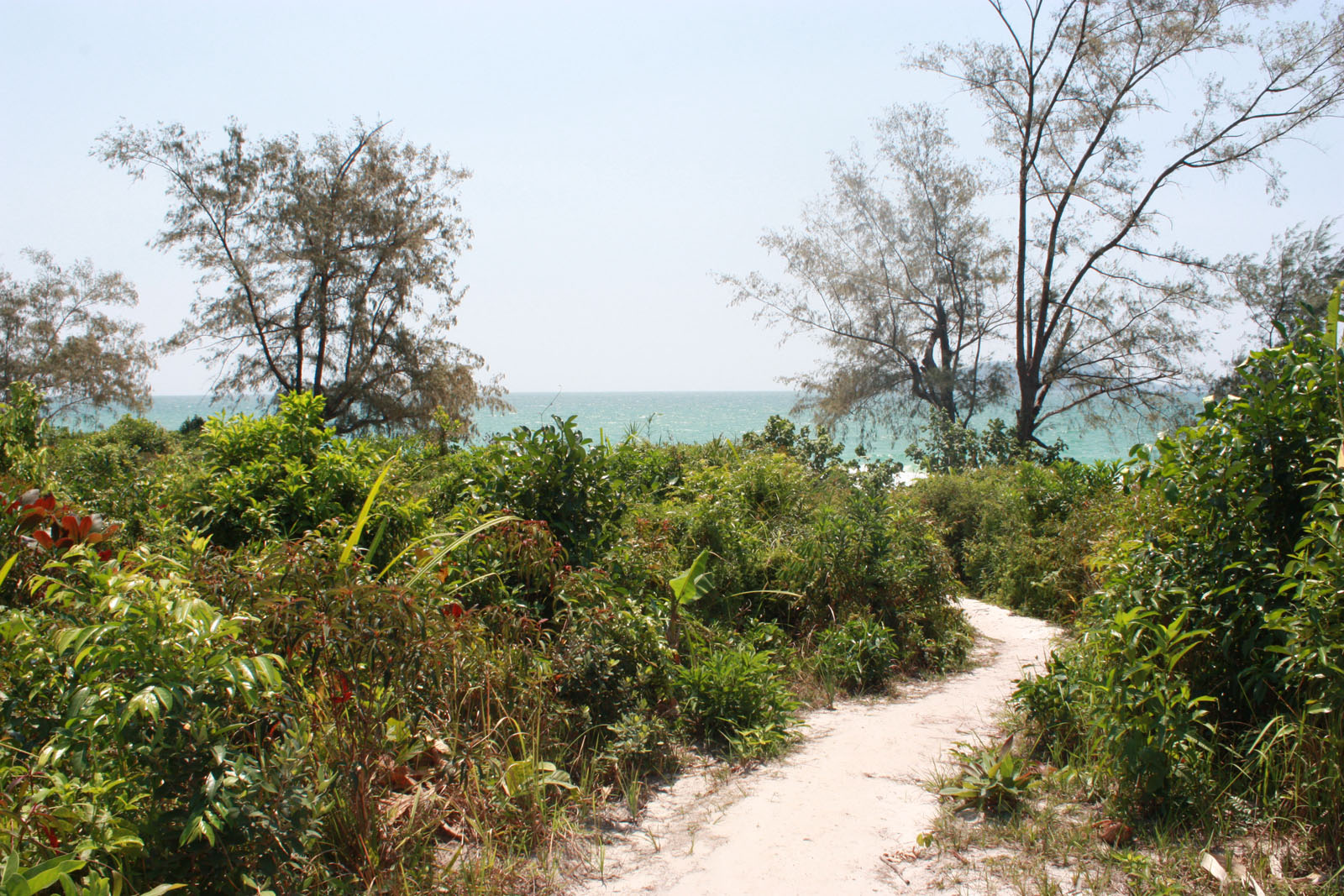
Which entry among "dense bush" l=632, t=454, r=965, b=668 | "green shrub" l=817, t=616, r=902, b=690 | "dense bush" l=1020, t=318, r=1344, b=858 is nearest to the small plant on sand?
"dense bush" l=1020, t=318, r=1344, b=858

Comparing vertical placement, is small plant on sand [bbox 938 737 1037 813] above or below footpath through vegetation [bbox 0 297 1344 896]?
below

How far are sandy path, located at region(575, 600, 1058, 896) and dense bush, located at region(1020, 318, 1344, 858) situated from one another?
101 centimetres

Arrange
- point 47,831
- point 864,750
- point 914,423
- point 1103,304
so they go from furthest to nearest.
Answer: point 914,423 < point 1103,304 < point 864,750 < point 47,831

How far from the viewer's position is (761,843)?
3.29 metres

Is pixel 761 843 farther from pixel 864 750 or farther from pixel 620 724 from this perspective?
pixel 864 750

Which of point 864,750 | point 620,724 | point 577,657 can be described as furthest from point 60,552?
point 864,750

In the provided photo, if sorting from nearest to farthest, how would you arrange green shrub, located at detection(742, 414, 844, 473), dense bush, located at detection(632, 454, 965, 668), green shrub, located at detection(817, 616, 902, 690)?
green shrub, located at detection(817, 616, 902, 690)
dense bush, located at detection(632, 454, 965, 668)
green shrub, located at detection(742, 414, 844, 473)

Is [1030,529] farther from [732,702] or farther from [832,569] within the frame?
[732,702]

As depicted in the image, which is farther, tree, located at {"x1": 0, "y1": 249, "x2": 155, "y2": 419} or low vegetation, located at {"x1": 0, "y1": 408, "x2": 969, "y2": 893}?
tree, located at {"x1": 0, "y1": 249, "x2": 155, "y2": 419}

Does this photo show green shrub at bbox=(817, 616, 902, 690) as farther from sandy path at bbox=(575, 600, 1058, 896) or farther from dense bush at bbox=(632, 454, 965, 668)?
sandy path at bbox=(575, 600, 1058, 896)

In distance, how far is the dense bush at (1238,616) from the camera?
9.37ft

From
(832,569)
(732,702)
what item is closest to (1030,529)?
(832,569)

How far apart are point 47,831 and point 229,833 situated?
437mm

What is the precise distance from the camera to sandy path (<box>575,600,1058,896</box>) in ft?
9.90
